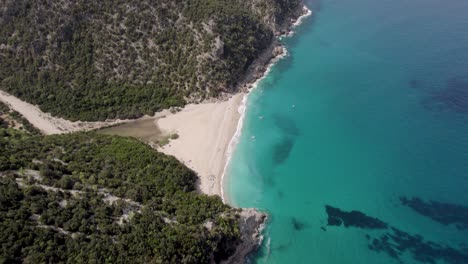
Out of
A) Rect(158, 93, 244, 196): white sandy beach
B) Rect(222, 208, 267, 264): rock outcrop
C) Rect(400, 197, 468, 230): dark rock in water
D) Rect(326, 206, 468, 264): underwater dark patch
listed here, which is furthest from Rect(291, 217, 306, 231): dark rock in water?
Rect(400, 197, 468, 230): dark rock in water

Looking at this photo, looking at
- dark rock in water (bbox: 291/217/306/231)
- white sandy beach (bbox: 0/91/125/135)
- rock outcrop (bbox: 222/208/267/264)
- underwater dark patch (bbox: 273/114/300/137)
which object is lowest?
white sandy beach (bbox: 0/91/125/135)

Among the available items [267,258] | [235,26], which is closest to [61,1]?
[235,26]

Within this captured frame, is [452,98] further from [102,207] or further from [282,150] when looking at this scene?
[102,207]

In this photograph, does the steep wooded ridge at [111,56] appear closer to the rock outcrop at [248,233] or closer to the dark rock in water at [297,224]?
the rock outcrop at [248,233]

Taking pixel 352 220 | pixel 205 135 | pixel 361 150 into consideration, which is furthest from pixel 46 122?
pixel 361 150

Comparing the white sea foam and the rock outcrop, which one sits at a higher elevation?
the white sea foam

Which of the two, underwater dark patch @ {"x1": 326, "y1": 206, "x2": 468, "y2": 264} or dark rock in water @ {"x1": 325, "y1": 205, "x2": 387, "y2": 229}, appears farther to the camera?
dark rock in water @ {"x1": 325, "y1": 205, "x2": 387, "y2": 229}

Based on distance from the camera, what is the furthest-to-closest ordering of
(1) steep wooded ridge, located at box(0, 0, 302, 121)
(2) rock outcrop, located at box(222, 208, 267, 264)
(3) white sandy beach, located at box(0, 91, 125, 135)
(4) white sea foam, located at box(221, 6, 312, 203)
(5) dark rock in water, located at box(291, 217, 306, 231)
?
(1) steep wooded ridge, located at box(0, 0, 302, 121)
(3) white sandy beach, located at box(0, 91, 125, 135)
(4) white sea foam, located at box(221, 6, 312, 203)
(5) dark rock in water, located at box(291, 217, 306, 231)
(2) rock outcrop, located at box(222, 208, 267, 264)

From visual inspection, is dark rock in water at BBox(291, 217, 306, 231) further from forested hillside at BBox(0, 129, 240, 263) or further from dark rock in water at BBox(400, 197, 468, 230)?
dark rock in water at BBox(400, 197, 468, 230)
